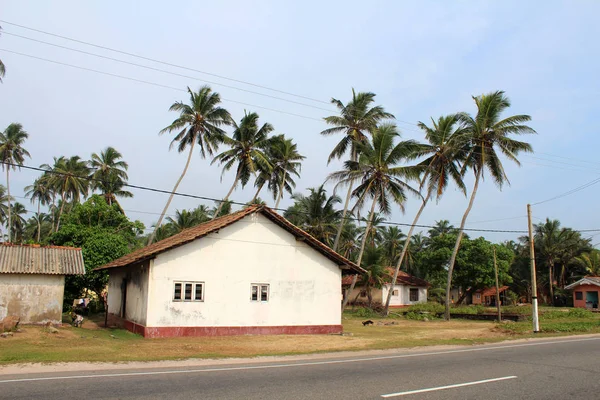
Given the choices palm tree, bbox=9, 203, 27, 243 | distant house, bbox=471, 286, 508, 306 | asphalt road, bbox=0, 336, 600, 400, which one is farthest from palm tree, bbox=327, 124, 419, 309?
palm tree, bbox=9, 203, 27, 243

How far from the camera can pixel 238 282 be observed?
2045 cm

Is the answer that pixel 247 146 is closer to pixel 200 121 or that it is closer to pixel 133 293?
pixel 200 121

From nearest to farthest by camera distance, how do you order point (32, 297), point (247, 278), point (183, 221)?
point (32, 297)
point (247, 278)
point (183, 221)

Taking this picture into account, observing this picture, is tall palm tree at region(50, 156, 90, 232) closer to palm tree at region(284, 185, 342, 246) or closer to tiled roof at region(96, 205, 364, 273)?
palm tree at region(284, 185, 342, 246)

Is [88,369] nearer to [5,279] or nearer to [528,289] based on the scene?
[5,279]

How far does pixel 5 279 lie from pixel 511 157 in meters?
29.6

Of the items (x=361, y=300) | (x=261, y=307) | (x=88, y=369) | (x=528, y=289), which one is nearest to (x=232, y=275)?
(x=261, y=307)

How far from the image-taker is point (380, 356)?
14023 mm

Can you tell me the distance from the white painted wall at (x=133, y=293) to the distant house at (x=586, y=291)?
44648mm

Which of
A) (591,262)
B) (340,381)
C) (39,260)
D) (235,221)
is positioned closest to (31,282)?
(39,260)

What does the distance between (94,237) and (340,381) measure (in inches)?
961

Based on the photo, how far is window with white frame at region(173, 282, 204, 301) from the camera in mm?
19297

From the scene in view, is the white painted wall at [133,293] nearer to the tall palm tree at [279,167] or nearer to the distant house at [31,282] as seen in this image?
the distant house at [31,282]

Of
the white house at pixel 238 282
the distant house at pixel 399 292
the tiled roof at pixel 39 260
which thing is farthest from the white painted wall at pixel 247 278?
the distant house at pixel 399 292
